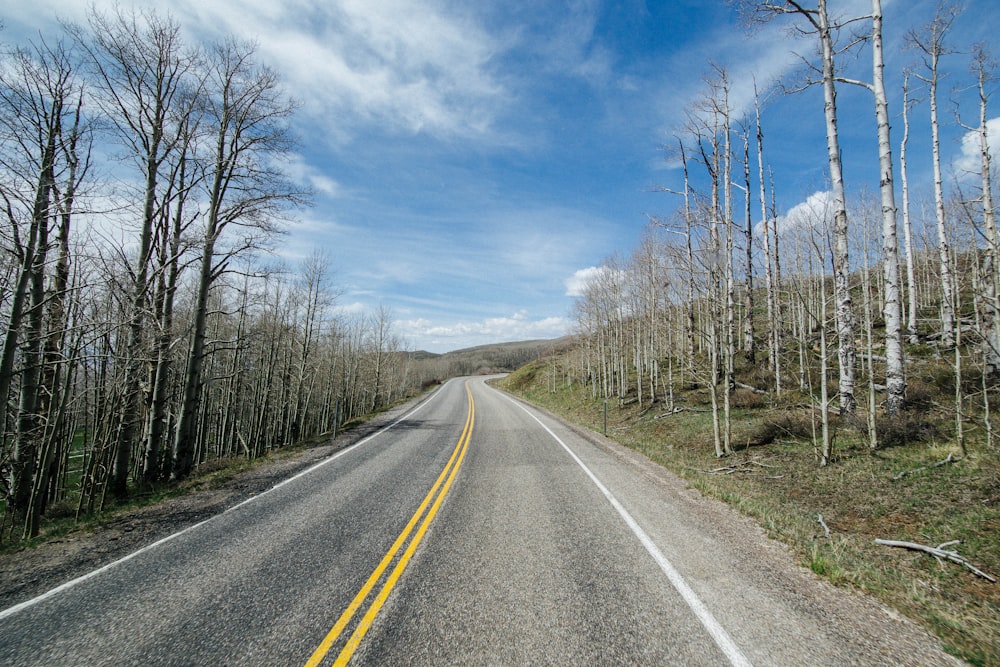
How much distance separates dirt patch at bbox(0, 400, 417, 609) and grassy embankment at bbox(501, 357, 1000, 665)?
8.43m

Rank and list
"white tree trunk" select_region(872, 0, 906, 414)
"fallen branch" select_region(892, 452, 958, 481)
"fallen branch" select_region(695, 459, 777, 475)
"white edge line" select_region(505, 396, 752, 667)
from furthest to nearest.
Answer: "fallen branch" select_region(695, 459, 777, 475) < "white tree trunk" select_region(872, 0, 906, 414) < "fallen branch" select_region(892, 452, 958, 481) < "white edge line" select_region(505, 396, 752, 667)

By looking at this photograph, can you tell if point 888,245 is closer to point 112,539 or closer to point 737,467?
point 737,467

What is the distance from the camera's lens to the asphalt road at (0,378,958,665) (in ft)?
10.5

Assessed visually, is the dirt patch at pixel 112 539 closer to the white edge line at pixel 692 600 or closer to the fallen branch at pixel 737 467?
the white edge line at pixel 692 600

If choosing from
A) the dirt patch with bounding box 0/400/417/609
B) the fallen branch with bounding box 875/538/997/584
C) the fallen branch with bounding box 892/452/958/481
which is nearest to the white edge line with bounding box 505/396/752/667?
the fallen branch with bounding box 875/538/997/584

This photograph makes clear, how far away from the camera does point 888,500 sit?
645 centimetres

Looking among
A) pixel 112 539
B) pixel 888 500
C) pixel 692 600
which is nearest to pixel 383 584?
pixel 692 600

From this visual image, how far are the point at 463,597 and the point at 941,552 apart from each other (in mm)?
5510

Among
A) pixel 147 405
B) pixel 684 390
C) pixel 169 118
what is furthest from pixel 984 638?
pixel 684 390

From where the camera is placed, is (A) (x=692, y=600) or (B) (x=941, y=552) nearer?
(A) (x=692, y=600)

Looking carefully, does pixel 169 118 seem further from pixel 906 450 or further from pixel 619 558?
pixel 906 450

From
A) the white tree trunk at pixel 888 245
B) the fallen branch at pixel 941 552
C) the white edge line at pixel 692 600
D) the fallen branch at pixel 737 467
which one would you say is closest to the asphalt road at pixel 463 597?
the white edge line at pixel 692 600

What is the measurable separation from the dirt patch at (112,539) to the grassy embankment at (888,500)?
8.43 meters

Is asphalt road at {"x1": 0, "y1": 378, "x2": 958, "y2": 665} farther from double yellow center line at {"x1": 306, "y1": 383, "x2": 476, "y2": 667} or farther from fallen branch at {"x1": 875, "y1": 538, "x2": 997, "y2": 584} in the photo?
fallen branch at {"x1": 875, "y1": 538, "x2": 997, "y2": 584}
